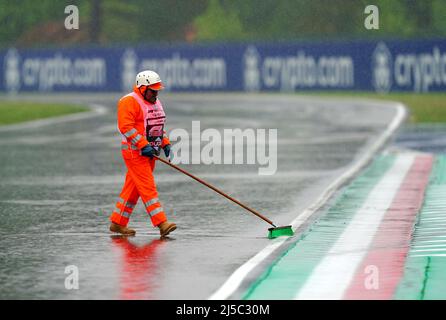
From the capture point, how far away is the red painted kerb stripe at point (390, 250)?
934cm

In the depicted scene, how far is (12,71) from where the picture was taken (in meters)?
55.7

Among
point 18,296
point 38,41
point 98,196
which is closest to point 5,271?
point 18,296

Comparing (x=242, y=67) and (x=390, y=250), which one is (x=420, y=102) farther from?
(x=390, y=250)

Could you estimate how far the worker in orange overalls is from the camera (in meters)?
12.4

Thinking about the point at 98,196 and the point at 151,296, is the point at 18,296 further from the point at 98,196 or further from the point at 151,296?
the point at 98,196

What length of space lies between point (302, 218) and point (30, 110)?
27.5 metres

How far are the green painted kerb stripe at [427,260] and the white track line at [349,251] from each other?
0.44m

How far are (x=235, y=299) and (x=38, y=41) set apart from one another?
70481 millimetres

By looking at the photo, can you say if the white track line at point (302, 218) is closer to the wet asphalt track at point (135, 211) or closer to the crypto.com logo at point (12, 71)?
the wet asphalt track at point (135, 211)

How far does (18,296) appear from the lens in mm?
9250
